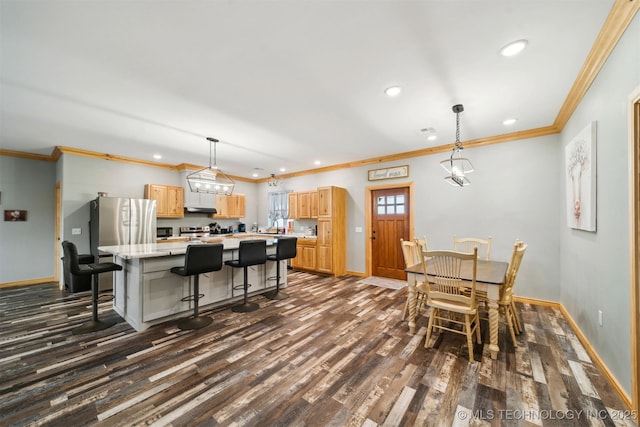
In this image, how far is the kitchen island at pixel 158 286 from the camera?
2900 millimetres

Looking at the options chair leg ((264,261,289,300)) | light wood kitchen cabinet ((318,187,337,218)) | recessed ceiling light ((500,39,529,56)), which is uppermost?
recessed ceiling light ((500,39,529,56))

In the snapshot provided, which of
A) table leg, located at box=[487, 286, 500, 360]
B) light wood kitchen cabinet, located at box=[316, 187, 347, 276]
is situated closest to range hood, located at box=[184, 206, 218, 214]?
light wood kitchen cabinet, located at box=[316, 187, 347, 276]

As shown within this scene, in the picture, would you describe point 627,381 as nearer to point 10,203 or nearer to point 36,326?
point 36,326

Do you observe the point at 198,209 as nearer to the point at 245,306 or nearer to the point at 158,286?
the point at 158,286

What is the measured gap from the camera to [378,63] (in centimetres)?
219

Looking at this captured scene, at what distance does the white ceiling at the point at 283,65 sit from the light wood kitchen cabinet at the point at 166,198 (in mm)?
1896

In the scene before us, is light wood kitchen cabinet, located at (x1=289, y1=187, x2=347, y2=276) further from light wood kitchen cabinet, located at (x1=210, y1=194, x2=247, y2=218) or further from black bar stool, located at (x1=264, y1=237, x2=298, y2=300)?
light wood kitchen cabinet, located at (x1=210, y1=194, x2=247, y2=218)

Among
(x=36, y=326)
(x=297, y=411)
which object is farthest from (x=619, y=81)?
(x=36, y=326)

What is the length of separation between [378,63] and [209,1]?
4.57ft

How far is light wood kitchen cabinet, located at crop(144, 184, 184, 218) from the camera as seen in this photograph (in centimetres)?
575

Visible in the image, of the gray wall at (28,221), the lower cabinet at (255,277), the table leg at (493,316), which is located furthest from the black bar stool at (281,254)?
the gray wall at (28,221)

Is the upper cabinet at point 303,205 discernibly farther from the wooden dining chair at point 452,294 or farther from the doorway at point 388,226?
the wooden dining chair at point 452,294

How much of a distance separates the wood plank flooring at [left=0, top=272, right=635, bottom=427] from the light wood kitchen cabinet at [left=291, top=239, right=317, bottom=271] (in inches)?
111

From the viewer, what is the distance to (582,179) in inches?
99.3
